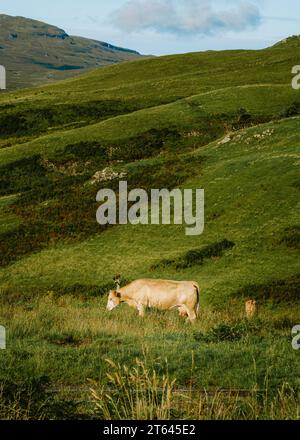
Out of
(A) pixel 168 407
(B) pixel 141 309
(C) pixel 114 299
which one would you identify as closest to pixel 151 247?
(C) pixel 114 299

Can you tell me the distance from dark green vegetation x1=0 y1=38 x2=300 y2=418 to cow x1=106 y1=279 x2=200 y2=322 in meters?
0.63

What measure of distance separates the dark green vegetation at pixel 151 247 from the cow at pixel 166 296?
2.06ft

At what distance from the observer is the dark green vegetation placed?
13891 millimetres

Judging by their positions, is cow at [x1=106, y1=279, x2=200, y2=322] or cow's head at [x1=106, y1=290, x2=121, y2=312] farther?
cow's head at [x1=106, y1=290, x2=121, y2=312]

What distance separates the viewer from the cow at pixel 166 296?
79.4 ft

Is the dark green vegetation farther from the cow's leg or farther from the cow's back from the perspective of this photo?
the cow's back

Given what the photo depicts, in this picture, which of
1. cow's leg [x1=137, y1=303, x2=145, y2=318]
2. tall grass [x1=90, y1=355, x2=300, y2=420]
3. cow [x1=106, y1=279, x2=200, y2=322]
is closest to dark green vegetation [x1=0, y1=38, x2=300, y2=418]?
tall grass [x1=90, y1=355, x2=300, y2=420]

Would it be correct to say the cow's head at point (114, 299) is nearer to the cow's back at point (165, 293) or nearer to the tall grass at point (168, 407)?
the cow's back at point (165, 293)

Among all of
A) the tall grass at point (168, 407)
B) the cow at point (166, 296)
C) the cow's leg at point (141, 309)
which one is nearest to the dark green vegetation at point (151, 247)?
the tall grass at point (168, 407)

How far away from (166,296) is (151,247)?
47.9 feet

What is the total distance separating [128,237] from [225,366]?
88.4ft

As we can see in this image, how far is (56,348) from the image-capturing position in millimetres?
16250
